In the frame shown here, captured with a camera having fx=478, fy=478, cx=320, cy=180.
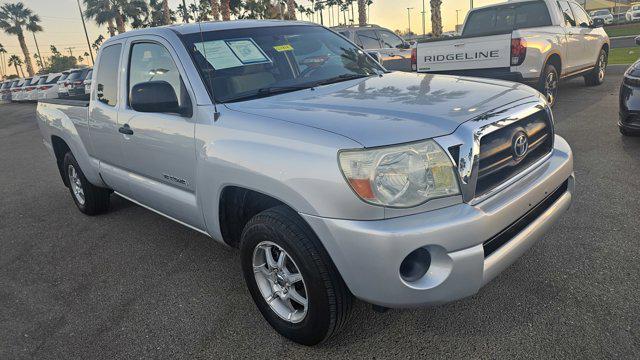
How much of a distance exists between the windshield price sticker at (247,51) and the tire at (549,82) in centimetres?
579

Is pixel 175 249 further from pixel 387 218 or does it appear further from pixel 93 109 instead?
pixel 387 218

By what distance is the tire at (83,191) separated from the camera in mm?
4930

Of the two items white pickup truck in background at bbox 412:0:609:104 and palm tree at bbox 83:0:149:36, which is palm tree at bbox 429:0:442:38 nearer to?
white pickup truck in background at bbox 412:0:609:104

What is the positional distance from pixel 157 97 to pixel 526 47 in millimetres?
6141

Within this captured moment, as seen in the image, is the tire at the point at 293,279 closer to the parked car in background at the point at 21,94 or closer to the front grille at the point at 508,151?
the front grille at the point at 508,151

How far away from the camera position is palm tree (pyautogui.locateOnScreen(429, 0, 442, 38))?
1902 cm

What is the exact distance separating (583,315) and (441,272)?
43.2 inches

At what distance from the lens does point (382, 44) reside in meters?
12.6

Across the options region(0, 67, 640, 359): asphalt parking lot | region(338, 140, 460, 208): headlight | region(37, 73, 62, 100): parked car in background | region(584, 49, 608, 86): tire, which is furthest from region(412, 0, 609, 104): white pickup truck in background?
region(37, 73, 62, 100): parked car in background

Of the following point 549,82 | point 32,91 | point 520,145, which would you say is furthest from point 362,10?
point 520,145

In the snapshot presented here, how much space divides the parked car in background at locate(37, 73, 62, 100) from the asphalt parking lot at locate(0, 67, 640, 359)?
846 inches

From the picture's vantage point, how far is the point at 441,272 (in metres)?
2.13

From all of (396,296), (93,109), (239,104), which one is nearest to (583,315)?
(396,296)

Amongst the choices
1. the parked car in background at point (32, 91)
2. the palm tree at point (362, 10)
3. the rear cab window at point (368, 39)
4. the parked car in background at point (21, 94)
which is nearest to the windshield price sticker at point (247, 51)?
the rear cab window at point (368, 39)
